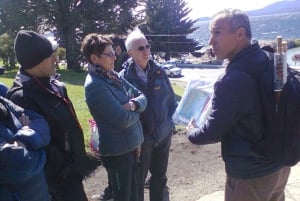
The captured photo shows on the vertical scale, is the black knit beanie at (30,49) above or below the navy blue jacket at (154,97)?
above

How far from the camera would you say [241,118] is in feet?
8.45

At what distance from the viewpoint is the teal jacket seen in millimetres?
3248

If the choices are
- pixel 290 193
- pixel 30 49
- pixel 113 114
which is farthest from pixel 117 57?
pixel 290 193

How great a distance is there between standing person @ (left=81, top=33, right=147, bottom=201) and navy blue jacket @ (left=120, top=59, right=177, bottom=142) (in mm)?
354

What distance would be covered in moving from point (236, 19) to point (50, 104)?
134 cm

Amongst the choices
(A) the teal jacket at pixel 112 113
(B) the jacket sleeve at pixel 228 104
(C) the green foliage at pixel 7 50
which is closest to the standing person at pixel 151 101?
(A) the teal jacket at pixel 112 113

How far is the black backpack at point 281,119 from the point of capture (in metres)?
2.51

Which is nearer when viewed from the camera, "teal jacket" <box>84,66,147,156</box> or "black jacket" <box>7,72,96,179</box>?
"black jacket" <box>7,72,96,179</box>

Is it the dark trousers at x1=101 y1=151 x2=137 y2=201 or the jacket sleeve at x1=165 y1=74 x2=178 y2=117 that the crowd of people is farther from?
the jacket sleeve at x1=165 y1=74 x2=178 y2=117

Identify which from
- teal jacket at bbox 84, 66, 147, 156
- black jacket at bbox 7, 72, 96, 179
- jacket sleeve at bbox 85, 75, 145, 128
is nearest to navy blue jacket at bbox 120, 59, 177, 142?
teal jacket at bbox 84, 66, 147, 156

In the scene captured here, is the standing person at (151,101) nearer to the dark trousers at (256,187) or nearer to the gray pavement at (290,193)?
the gray pavement at (290,193)

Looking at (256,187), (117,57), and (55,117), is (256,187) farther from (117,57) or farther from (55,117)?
(117,57)

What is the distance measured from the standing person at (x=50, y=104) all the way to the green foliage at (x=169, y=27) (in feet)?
158

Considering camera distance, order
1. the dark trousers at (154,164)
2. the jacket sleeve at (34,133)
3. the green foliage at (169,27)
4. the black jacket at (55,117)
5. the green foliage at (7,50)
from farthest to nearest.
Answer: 1. the green foliage at (169,27)
2. the green foliage at (7,50)
3. the dark trousers at (154,164)
4. the black jacket at (55,117)
5. the jacket sleeve at (34,133)
